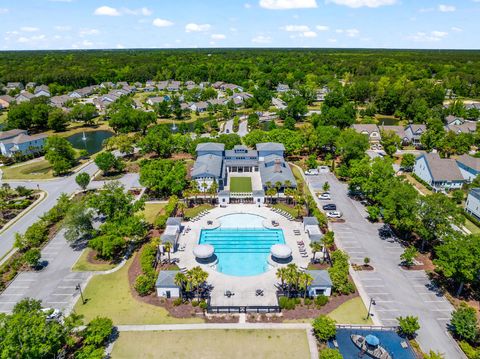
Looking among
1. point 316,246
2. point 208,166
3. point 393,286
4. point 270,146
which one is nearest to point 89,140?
point 208,166

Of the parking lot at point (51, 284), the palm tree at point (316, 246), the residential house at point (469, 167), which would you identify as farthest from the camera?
the residential house at point (469, 167)

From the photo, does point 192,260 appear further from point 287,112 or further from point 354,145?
point 287,112

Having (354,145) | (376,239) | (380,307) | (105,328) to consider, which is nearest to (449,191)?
(354,145)

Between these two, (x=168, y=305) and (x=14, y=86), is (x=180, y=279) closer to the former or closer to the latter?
(x=168, y=305)

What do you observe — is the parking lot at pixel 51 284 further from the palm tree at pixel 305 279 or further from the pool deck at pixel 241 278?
the palm tree at pixel 305 279

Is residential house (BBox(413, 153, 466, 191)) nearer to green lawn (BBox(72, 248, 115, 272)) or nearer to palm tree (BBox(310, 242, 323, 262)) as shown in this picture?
palm tree (BBox(310, 242, 323, 262))

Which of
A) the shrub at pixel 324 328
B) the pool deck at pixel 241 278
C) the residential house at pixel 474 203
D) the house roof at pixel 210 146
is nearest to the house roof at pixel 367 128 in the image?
the residential house at pixel 474 203
